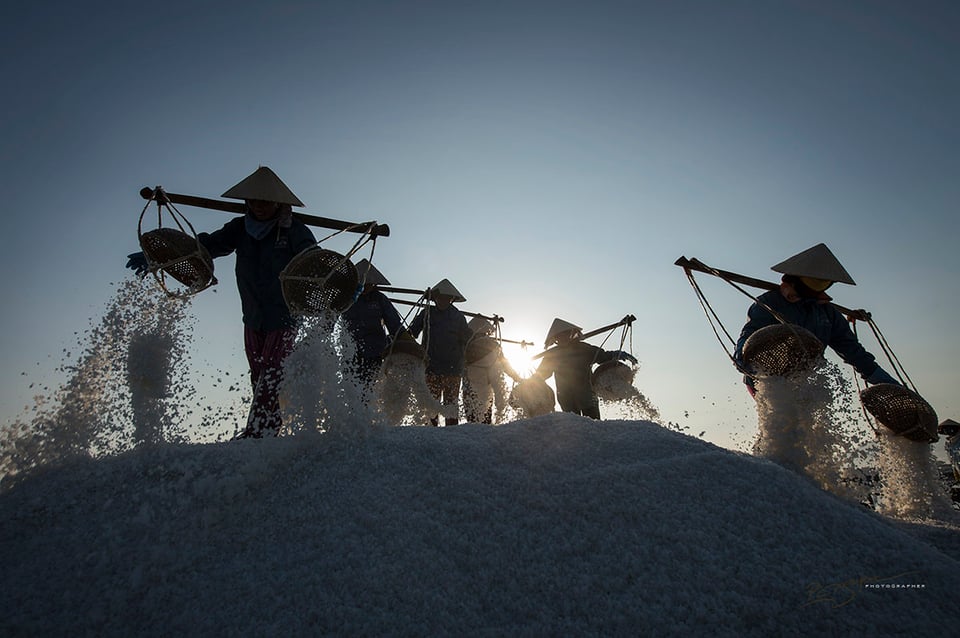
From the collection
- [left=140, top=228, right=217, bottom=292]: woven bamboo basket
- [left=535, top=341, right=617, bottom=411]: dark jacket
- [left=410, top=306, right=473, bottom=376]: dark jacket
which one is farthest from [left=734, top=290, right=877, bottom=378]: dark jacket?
[left=140, top=228, right=217, bottom=292]: woven bamboo basket

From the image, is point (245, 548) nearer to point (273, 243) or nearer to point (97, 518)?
point (97, 518)

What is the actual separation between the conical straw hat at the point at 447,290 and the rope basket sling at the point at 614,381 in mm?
1940

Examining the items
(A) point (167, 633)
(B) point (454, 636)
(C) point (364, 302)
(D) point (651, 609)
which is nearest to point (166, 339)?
(A) point (167, 633)

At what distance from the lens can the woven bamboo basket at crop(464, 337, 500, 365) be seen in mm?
6256

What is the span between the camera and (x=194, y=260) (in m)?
2.93

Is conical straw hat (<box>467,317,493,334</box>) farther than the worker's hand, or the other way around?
conical straw hat (<box>467,317,493,334</box>)

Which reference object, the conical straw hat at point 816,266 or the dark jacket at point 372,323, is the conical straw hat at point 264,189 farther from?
the conical straw hat at point 816,266

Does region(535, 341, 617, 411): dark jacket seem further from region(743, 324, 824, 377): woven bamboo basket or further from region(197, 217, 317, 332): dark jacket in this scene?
region(197, 217, 317, 332): dark jacket

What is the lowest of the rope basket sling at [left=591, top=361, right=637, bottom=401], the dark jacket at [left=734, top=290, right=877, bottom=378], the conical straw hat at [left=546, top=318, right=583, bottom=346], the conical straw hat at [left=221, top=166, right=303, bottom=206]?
the dark jacket at [left=734, top=290, right=877, bottom=378]

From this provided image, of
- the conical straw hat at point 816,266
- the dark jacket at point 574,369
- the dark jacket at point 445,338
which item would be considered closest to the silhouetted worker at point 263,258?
the dark jacket at point 445,338

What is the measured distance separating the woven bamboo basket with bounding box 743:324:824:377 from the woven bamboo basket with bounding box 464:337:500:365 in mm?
3496

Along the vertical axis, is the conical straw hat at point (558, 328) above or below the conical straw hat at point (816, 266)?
above

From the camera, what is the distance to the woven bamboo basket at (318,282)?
2.74m
